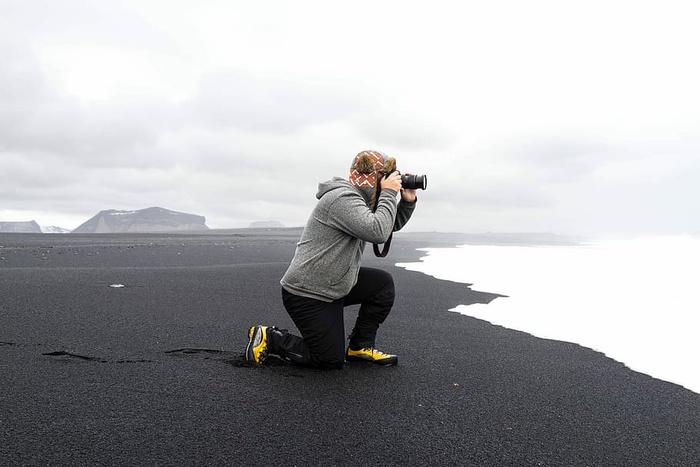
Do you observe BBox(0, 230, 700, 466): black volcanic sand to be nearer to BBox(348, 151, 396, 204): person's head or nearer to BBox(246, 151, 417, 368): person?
BBox(246, 151, 417, 368): person

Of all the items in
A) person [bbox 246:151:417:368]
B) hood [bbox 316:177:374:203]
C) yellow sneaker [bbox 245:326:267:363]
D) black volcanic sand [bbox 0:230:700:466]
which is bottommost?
black volcanic sand [bbox 0:230:700:466]

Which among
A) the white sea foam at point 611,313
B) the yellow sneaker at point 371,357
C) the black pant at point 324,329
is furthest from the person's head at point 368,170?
the white sea foam at point 611,313

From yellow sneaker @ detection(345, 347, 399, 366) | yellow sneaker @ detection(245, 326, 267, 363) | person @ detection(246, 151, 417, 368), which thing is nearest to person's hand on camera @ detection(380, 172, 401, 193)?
person @ detection(246, 151, 417, 368)

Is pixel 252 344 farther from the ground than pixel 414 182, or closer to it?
closer to it

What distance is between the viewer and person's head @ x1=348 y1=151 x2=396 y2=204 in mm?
3199

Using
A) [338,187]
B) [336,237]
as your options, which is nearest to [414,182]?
[338,187]

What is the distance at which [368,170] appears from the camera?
3.20 m

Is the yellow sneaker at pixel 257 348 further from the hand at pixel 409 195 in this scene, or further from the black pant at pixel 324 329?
the hand at pixel 409 195

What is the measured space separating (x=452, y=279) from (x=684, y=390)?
5541 mm

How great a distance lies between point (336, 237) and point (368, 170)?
1.49 ft

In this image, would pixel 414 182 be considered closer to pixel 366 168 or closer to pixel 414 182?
pixel 414 182

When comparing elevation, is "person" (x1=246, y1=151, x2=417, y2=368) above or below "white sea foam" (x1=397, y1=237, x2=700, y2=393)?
above

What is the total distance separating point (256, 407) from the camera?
2547 mm

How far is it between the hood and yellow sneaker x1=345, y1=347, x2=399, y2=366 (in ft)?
3.33
